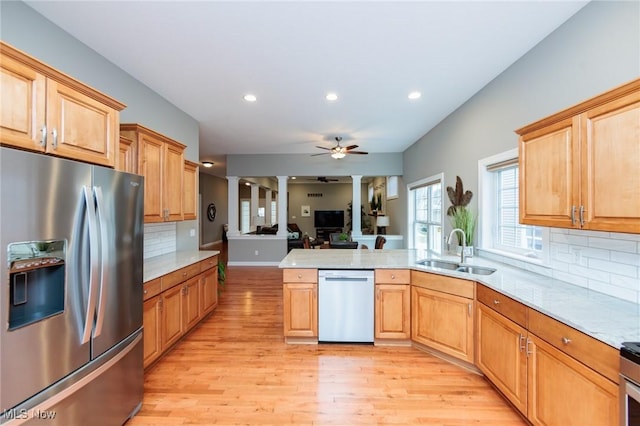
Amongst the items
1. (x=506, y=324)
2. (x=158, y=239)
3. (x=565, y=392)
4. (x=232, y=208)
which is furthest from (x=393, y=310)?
(x=232, y=208)

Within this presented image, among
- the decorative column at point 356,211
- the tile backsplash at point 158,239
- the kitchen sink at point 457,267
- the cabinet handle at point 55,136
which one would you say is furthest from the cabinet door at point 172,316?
the decorative column at point 356,211

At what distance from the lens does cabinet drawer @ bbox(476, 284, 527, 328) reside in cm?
181

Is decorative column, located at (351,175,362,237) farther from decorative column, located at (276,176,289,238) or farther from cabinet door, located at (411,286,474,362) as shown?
cabinet door, located at (411,286,474,362)

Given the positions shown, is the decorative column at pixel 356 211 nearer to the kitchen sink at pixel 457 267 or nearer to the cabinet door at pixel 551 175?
the kitchen sink at pixel 457 267

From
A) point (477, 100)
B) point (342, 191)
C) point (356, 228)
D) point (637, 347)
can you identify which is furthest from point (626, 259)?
point (342, 191)

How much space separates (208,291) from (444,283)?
9.34ft

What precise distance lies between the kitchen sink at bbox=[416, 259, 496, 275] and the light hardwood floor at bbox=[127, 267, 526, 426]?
3.01 ft

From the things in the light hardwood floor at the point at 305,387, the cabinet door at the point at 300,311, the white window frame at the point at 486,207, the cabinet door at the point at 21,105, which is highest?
the cabinet door at the point at 21,105

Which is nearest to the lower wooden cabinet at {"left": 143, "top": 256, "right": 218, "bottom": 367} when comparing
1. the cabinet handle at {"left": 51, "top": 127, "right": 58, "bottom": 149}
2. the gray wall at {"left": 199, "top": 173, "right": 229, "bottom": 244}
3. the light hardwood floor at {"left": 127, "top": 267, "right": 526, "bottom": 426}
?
the light hardwood floor at {"left": 127, "top": 267, "right": 526, "bottom": 426}

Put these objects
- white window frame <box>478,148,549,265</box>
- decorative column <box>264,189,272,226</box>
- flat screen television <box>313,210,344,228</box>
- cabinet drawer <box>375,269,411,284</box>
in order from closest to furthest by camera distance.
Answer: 1. cabinet drawer <box>375,269,411,284</box>
2. white window frame <box>478,148,549,265</box>
3. flat screen television <box>313,210,344,228</box>
4. decorative column <box>264,189,272,226</box>

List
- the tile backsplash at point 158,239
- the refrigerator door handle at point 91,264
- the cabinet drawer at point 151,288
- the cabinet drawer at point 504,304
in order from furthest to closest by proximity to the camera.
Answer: the tile backsplash at point 158,239
the cabinet drawer at point 151,288
the cabinet drawer at point 504,304
the refrigerator door handle at point 91,264

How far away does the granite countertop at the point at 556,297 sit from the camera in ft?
4.44

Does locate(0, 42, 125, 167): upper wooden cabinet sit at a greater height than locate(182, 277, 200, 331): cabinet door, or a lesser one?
greater

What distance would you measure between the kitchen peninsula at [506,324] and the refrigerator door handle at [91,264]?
68.7 inches
